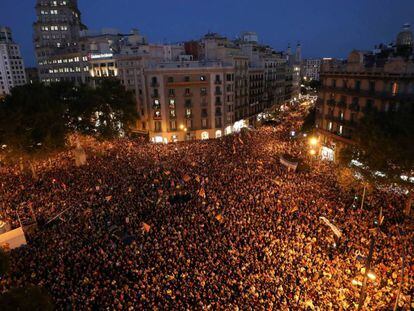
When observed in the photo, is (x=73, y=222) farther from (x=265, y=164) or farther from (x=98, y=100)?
(x=98, y=100)

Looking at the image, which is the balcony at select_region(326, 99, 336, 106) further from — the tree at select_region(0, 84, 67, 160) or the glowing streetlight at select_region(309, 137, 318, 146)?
the tree at select_region(0, 84, 67, 160)

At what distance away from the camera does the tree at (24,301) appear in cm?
956

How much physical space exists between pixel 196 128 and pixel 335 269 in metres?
44.1

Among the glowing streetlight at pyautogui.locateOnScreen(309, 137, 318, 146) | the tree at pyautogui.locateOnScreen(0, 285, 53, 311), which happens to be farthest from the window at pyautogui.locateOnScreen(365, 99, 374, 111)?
the tree at pyautogui.locateOnScreen(0, 285, 53, 311)

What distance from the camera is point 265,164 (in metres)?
36.9

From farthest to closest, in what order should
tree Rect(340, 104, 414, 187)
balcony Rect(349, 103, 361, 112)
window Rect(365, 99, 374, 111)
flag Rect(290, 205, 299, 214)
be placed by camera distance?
balcony Rect(349, 103, 361, 112) → window Rect(365, 99, 374, 111) → flag Rect(290, 205, 299, 214) → tree Rect(340, 104, 414, 187)

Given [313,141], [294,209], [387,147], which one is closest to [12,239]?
[294,209]

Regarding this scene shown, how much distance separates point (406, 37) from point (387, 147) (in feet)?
92.5

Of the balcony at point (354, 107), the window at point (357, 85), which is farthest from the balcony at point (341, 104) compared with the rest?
the window at point (357, 85)

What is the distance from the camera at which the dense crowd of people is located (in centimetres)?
1620

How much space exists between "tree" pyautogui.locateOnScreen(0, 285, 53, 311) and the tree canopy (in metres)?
26.9

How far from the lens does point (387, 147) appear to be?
24188 millimetres

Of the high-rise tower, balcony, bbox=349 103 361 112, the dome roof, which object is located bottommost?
balcony, bbox=349 103 361 112

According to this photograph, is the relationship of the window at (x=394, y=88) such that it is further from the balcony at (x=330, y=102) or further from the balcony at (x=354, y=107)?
the balcony at (x=330, y=102)
